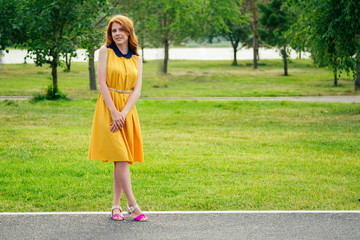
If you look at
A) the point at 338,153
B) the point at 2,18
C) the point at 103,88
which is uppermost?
the point at 2,18

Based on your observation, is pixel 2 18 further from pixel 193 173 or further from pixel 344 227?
pixel 344 227

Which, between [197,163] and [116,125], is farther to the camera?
[197,163]

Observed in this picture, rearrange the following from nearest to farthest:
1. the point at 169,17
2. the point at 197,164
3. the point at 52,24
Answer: the point at 197,164, the point at 52,24, the point at 169,17

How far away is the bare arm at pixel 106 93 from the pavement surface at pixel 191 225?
0.95 m

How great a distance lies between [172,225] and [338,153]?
4977 millimetres

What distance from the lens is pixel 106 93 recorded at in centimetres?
460

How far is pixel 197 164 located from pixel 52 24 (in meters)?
11.3

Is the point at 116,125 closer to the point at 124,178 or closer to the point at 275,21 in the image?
the point at 124,178

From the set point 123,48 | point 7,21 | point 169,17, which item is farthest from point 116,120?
point 169,17

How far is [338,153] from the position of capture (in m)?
8.65

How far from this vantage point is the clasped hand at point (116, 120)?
4566mm

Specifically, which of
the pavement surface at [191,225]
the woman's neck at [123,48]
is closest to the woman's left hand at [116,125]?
the woman's neck at [123,48]

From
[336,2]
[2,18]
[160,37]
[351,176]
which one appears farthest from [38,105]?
[160,37]

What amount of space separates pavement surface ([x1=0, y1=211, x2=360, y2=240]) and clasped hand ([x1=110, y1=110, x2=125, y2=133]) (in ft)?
2.94
